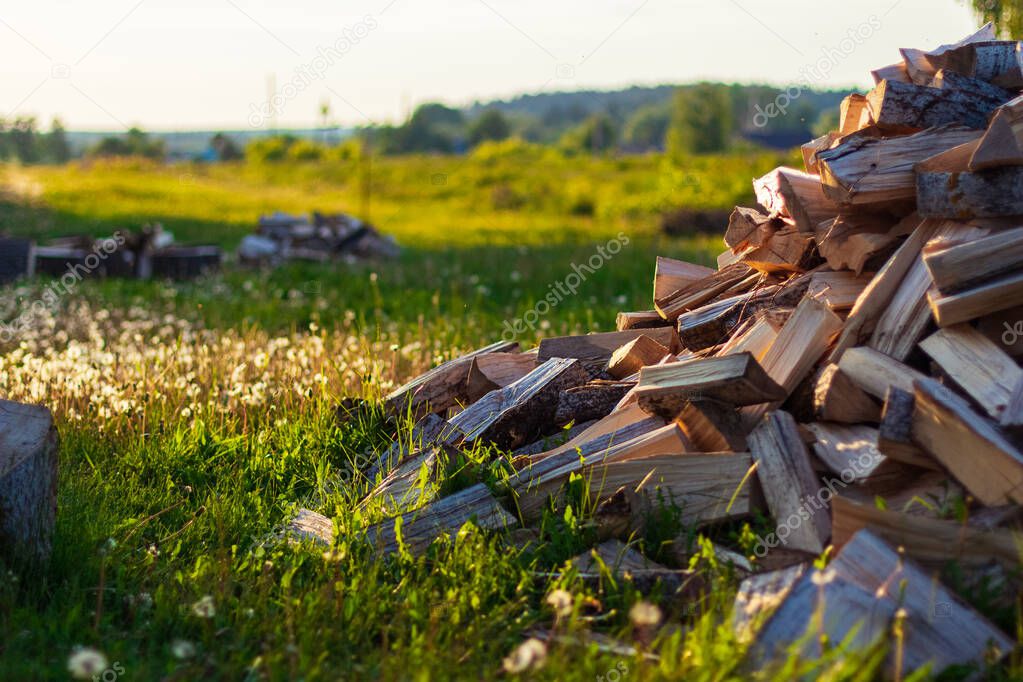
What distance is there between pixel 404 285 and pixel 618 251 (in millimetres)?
4735

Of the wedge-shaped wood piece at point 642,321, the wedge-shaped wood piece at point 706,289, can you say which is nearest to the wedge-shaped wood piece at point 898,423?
the wedge-shaped wood piece at point 706,289

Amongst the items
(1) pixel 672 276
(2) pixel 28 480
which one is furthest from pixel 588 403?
(2) pixel 28 480

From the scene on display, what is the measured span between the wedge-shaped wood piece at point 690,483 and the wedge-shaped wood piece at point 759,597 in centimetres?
37

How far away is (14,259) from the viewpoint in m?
11.5

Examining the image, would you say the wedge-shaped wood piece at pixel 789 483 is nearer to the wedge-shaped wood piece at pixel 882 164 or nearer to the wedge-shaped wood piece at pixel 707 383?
the wedge-shaped wood piece at pixel 707 383

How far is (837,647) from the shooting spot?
239 cm

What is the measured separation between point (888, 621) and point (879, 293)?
1.65 meters

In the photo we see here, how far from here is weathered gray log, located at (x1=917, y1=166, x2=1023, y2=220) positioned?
3469mm

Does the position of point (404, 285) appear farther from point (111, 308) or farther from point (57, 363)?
point (57, 363)

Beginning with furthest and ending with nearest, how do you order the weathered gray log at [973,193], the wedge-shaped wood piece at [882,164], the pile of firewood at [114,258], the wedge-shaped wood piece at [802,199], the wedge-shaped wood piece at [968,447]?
the pile of firewood at [114,258]
the wedge-shaped wood piece at [802,199]
the wedge-shaped wood piece at [882,164]
the weathered gray log at [973,193]
the wedge-shaped wood piece at [968,447]

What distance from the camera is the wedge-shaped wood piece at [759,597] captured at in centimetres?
257

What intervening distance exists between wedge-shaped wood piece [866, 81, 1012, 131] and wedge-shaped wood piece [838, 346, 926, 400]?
1.24m

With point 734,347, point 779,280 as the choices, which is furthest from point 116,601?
point 779,280

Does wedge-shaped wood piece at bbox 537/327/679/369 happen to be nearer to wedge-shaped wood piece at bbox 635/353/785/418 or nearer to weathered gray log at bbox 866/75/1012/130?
wedge-shaped wood piece at bbox 635/353/785/418
